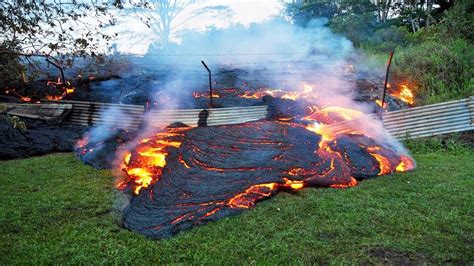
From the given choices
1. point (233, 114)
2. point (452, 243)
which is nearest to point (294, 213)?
point (452, 243)

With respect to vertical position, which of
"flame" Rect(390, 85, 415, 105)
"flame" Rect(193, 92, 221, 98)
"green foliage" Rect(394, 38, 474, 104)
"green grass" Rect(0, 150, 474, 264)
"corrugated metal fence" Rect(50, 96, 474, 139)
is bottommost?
→ "green grass" Rect(0, 150, 474, 264)

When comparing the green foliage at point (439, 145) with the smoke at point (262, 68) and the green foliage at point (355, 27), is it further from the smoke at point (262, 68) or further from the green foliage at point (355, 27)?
the green foliage at point (355, 27)

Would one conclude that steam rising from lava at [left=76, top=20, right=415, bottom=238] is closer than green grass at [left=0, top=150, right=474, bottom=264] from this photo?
No

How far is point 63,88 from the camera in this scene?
13.7 m

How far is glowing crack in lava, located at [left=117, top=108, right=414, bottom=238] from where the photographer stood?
218 inches

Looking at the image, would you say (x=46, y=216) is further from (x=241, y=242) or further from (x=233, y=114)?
(x=233, y=114)

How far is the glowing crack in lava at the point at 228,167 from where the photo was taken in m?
5.54

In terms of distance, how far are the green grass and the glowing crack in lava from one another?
30 centimetres

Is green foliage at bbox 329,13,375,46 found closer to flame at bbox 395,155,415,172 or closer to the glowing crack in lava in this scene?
the glowing crack in lava

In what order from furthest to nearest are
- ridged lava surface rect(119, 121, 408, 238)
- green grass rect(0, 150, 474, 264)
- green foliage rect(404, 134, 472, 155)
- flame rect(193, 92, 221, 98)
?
flame rect(193, 92, 221, 98) < green foliage rect(404, 134, 472, 155) < ridged lava surface rect(119, 121, 408, 238) < green grass rect(0, 150, 474, 264)

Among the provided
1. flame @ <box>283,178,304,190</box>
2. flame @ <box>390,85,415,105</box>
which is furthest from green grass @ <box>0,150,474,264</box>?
flame @ <box>390,85,415,105</box>

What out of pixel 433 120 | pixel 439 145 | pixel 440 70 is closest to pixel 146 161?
pixel 439 145

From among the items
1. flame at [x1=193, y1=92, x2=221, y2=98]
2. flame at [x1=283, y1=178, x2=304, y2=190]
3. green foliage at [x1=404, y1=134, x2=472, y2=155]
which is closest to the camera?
flame at [x1=283, y1=178, x2=304, y2=190]

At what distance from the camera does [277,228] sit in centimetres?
495
